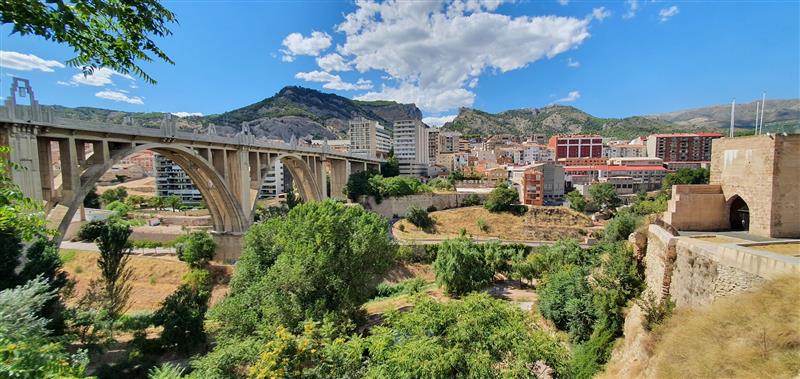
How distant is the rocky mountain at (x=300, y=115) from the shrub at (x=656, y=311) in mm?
75723

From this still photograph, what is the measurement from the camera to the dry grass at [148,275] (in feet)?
66.6

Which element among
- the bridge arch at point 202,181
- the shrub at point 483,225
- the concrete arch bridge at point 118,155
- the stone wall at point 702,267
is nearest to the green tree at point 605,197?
the shrub at point 483,225

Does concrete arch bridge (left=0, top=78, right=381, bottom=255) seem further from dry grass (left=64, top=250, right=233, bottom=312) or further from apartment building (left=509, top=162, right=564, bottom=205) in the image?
apartment building (left=509, top=162, right=564, bottom=205)

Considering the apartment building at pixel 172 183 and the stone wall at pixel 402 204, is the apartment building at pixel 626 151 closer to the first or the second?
the stone wall at pixel 402 204

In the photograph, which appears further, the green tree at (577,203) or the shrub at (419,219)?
the green tree at (577,203)

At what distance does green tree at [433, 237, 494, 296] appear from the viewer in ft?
57.6

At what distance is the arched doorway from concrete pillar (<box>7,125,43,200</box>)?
21.8 m

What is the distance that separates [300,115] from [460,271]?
4350 inches

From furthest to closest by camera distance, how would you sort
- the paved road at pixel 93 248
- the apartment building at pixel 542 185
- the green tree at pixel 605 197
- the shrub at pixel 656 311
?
the apartment building at pixel 542 185 < the green tree at pixel 605 197 < the paved road at pixel 93 248 < the shrub at pixel 656 311

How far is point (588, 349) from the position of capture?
27.7 feet

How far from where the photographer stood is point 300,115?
11562 centimetres

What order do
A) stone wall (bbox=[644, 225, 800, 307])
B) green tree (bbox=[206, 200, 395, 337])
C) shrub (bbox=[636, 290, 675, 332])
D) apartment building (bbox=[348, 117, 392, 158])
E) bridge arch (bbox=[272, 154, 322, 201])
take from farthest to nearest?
apartment building (bbox=[348, 117, 392, 158]) → bridge arch (bbox=[272, 154, 322, 201]) → green tree (bbox=[206, 200, 395, 337]) → shrub (bbox=[636, 290, 675, 332]) → stone wall (bbox=[644, 225, 800, 307])

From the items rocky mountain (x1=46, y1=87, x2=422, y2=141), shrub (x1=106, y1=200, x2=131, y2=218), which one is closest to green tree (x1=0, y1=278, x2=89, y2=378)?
shrub (x1=106, y1=200, x2=131, y2=218)

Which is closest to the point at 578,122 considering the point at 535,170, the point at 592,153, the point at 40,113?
the point at 592,153
